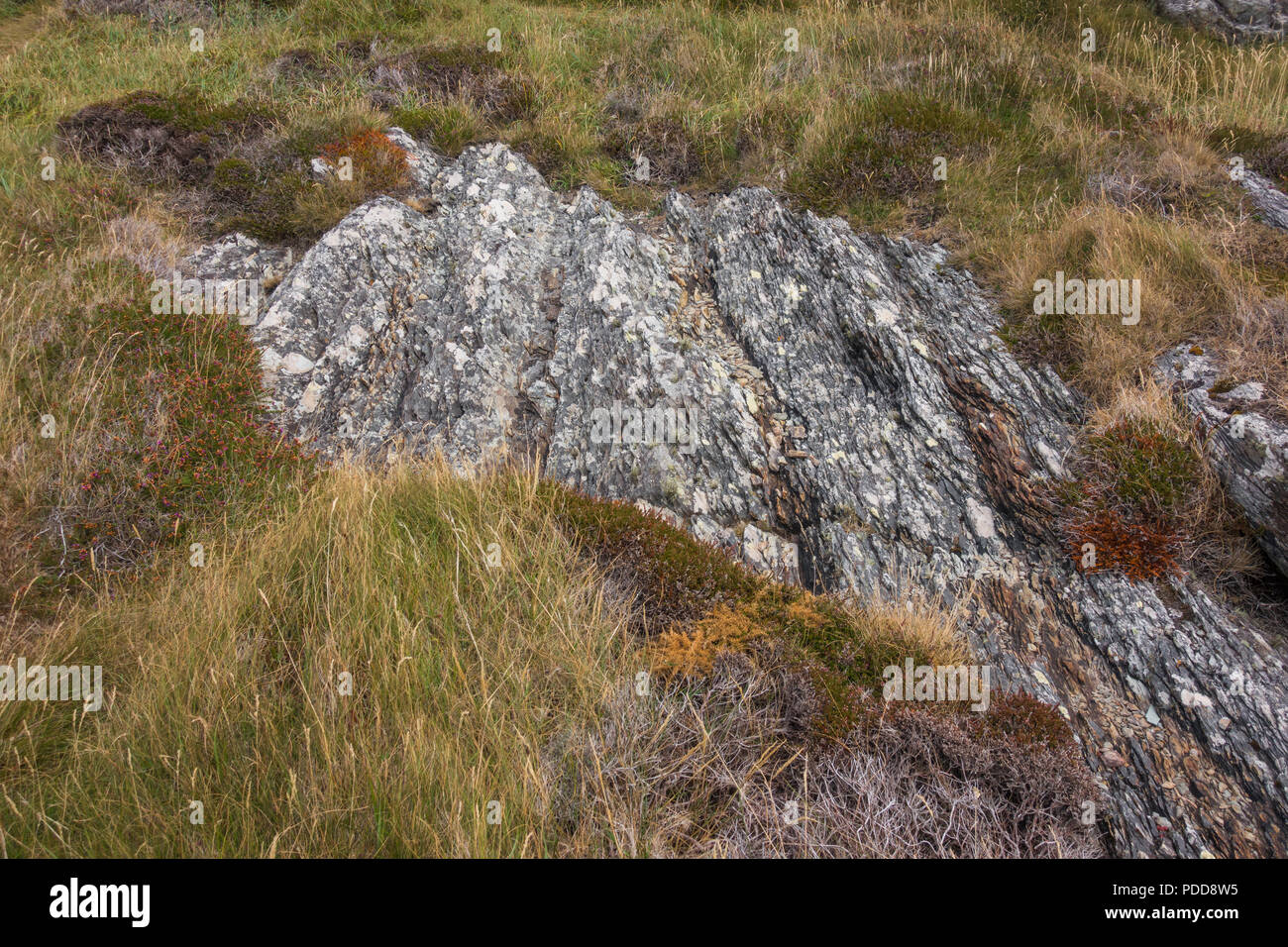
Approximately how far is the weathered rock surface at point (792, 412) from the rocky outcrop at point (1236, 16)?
8649mm

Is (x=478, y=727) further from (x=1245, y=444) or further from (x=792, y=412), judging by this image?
(x=1245, y=444)

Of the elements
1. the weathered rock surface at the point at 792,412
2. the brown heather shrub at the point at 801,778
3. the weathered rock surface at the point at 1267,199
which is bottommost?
the brown heather shrub at the point at 801,778

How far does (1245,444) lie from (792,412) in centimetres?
354

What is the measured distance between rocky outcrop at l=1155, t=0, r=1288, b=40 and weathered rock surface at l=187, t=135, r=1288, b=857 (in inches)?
341

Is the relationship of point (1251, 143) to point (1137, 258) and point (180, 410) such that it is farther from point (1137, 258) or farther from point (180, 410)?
point (180, 410)

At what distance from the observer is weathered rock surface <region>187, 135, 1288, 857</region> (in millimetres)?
4270

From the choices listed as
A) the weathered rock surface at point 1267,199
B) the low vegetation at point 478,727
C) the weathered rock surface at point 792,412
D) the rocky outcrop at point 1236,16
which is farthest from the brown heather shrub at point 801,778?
the rocky outcrop at point 1236,16

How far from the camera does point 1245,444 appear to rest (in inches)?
197

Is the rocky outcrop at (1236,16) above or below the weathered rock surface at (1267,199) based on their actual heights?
above

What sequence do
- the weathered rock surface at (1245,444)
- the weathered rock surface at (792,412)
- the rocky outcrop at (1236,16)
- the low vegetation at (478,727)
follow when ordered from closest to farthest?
the low vegetation at (478,727)
the weathered rock surface at (792,412)
the weathered rock surface at (1245,444)
the rocky outcrop at (1236,16)

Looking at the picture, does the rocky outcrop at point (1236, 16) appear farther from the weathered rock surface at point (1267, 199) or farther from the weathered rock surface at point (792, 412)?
the weathered rock surface at point (792, 412)

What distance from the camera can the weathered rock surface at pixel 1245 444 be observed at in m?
4.79

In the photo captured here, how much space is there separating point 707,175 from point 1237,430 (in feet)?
21.5

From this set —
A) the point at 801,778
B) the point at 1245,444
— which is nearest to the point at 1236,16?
the point at 1245,444
